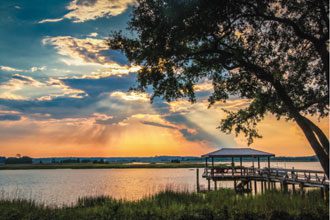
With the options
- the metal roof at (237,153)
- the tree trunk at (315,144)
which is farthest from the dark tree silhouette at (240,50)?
the metal roof at (237,153)

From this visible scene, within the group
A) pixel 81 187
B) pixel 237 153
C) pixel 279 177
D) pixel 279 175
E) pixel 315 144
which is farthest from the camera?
pixel 81 187

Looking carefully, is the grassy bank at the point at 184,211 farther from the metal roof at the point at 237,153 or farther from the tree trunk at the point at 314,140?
the metal roof at the point at 237,153

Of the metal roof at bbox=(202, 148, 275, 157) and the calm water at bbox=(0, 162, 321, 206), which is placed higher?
the metal roof at bbox=(202, 148, 275, 157)

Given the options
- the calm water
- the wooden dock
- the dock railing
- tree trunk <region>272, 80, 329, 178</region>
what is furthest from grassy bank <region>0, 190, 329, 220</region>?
the dock railing

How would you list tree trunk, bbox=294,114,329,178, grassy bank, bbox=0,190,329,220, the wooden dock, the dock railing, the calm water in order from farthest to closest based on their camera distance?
the calm water < the dock railing < the wooden dock < grassy bank, bbox=0,190,329,220 < tree trunk, bbox=294,114,329,178

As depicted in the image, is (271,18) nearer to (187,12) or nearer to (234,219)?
(187,12)

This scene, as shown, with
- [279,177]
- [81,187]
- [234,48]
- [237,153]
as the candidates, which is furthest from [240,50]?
[81,187]

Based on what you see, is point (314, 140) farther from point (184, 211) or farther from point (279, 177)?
point (279, 177)

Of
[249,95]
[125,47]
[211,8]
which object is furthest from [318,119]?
[125,47]

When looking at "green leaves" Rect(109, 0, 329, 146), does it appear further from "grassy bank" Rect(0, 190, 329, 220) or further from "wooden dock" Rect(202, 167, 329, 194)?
"wooden dock" Rect(202, 167, 329, 194)

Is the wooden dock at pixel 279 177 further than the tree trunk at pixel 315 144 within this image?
Yes

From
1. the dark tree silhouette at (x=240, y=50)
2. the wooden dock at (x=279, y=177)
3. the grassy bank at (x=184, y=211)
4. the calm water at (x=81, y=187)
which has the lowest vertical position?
the calm water at (x=81, y=187)

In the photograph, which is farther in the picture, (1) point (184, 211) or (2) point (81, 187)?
(2) point (81, 187)

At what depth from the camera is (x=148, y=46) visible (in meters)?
15.8
